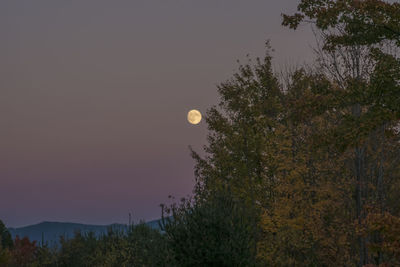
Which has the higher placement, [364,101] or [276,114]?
[276,114]

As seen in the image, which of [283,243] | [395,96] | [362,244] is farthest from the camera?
[283,243]

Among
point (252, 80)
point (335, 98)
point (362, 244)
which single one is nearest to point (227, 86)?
point (252, 80)

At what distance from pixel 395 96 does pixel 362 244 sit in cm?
931

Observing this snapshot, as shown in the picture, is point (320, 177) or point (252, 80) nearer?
point (320, 177)

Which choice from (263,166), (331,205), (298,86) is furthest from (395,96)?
(298,86)

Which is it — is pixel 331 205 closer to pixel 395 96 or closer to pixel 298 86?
pixel 298 86

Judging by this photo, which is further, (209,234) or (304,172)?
(304,172)

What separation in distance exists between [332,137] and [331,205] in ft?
33.4

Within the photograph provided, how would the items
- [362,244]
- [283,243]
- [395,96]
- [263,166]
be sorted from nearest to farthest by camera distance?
1. [395,96]
2. [362,244]
3. [283,243]
4. [263,166]

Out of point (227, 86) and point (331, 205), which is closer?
point (331, 205)

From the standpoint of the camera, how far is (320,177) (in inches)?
928

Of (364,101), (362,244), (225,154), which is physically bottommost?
(362,244)

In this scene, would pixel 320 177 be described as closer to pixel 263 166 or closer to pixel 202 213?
pixel 263 166

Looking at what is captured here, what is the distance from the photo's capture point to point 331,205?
921 inches
